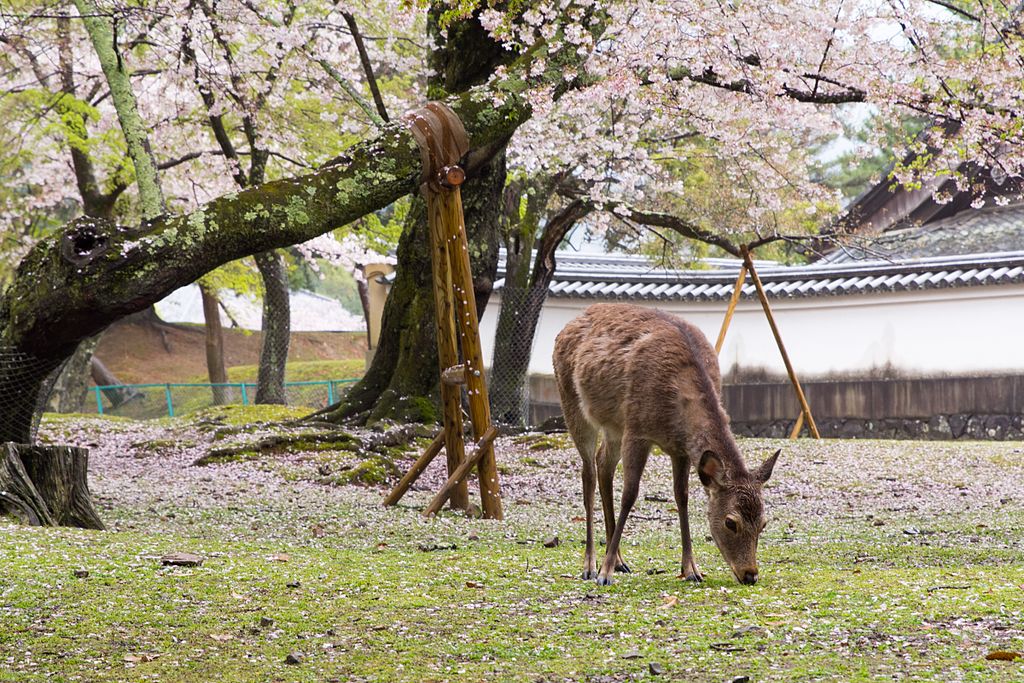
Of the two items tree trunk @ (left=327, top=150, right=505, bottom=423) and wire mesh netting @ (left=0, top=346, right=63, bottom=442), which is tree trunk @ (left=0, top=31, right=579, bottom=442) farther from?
tree trunk @ (left=327, top=150, right=505, bottom=423)

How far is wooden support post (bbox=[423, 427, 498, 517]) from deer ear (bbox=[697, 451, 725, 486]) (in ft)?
10.6

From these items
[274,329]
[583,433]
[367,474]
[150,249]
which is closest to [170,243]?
[150,249]

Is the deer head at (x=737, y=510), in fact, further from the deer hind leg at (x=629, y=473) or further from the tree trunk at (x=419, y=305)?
the tree trunk at (x=419, y=305)

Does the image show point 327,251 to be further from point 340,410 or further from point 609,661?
point 609,661

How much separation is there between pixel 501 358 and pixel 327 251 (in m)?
8.54

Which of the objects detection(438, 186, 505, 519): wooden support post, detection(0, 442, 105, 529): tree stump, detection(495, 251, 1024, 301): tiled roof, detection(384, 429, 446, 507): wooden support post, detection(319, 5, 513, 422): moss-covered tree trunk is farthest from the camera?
detection(495, 251, 1024, 301): tiled roof

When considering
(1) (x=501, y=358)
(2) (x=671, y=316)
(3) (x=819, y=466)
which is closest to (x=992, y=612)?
(2) (x=671, y=316)

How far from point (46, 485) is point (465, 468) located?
131 inches

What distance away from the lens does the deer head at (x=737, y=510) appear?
5.78 meters

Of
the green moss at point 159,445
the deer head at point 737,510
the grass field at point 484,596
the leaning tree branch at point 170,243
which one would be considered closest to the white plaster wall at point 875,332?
the green moss at point 159,445

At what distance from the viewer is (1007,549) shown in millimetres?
7812

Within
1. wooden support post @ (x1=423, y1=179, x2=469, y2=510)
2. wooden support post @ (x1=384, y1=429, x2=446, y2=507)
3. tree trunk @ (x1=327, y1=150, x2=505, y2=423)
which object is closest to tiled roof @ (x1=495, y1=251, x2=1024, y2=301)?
tree trunk @ (x1=327, y1=150, x2=505, y2=423)

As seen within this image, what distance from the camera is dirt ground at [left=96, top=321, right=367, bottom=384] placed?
38.2 m

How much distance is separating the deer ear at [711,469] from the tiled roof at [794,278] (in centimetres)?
1219
